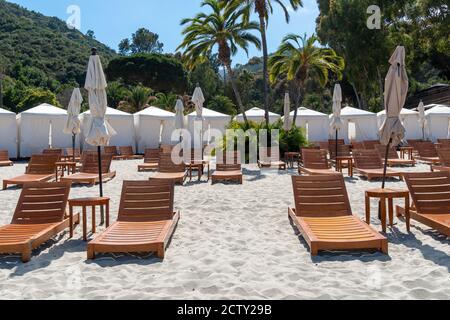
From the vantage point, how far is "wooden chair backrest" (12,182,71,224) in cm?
563

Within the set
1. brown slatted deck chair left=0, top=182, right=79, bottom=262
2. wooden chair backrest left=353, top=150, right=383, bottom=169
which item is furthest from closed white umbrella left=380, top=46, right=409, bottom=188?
wooden chair backrest left=353, top=150, right=383, bottom=169

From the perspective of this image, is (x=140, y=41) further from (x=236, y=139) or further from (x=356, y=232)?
(x=356, y=232)

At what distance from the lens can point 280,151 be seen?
1728cm

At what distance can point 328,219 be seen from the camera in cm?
565

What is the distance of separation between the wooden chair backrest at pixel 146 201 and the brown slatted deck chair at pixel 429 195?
354cm

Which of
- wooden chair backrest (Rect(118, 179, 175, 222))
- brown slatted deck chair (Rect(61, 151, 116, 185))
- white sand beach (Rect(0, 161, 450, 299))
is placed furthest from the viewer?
brown slatted deck chair (Rect(61, 151, 116, 185))

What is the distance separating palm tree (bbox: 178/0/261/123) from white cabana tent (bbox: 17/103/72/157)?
7662 mm

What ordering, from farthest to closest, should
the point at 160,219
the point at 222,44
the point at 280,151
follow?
the point at 222,44, the point at 280,151, the point at 160,219

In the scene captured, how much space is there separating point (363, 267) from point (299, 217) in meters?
1.60

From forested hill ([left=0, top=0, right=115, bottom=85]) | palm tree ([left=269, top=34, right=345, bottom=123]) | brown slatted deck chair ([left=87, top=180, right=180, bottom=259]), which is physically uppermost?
forested hill ([left=0, top=0, right=115, bottom=85])

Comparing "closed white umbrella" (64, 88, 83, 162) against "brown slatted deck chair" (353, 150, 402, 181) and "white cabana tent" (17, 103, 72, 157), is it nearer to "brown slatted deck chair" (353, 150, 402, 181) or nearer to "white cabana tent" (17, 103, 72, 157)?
"white cabana tent" (17, 103, 72, 157)

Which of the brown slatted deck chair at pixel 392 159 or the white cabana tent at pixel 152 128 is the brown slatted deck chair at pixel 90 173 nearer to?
the brown slatted deck chair at pixel 392 159

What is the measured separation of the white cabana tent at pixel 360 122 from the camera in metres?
23.5
